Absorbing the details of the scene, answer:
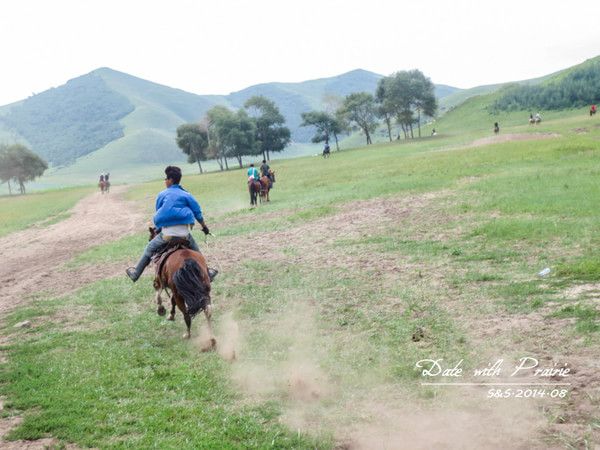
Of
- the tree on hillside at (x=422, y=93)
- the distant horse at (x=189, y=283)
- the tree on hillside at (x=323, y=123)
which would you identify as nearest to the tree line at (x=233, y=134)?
the tree on hillside at (x=323, y=123)

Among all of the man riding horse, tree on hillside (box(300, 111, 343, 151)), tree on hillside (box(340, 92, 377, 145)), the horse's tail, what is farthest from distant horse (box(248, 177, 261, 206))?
tree on hillside (box(300, 111, 343, 151))

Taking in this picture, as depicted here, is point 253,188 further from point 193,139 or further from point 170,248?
point 193,139

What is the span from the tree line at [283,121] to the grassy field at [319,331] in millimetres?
86659

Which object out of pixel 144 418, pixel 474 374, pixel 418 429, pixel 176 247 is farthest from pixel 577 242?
pixel 144 418

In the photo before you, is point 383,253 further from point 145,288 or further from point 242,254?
point 145,288

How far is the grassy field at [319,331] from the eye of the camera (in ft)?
20.7

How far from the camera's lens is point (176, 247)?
10312mm

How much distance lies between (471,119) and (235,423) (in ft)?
391

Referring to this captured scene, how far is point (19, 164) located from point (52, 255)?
314 ft

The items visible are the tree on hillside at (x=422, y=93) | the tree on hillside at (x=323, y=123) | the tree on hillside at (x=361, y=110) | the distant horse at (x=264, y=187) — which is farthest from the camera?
the tree on hillside at (x=323, y=123)

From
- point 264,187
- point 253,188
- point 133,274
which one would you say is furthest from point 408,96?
point 133,274

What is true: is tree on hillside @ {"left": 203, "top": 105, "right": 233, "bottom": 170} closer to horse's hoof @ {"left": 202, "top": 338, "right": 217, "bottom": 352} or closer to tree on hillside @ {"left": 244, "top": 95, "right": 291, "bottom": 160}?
tree on hillside @ {"left": 244, "top": 95, "right": 291, "bottom": 160}

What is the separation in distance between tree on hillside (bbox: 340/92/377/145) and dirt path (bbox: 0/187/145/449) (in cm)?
7880

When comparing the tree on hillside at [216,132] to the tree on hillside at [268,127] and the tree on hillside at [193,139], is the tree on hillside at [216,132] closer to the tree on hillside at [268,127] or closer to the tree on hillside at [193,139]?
the tree on hillside at [193,139]
